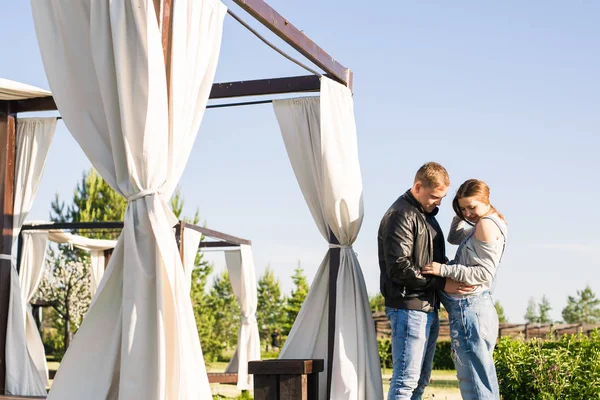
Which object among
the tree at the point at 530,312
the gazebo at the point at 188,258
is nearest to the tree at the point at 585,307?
the tree at the point at 530,312

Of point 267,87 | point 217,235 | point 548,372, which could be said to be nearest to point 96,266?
point 217,235

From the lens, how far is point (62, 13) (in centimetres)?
352

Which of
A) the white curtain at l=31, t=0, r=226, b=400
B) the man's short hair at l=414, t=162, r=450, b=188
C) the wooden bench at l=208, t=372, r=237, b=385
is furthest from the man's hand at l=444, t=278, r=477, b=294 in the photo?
the wooden bench at l=208, t=372, r=237, b=385

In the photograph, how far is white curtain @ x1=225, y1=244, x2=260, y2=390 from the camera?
36.2ft

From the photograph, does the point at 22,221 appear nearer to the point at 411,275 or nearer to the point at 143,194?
the point at 143,194

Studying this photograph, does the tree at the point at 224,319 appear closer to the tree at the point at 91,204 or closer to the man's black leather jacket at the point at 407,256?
the tree at the point at 91,204

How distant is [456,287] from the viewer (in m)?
4.19

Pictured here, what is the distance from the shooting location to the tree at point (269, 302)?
1090 inches

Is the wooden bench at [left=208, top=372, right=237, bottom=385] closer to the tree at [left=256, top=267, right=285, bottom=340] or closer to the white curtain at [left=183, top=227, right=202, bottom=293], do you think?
the white curtain at [left=183, top=227, right=202, bottom=293]

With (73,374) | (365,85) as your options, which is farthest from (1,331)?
(365,85)

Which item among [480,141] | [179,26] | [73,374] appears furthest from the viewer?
[480,141]

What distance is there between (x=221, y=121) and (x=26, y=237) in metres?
15.3

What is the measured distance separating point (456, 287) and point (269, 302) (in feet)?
78.5

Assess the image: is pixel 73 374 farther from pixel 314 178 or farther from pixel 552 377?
pixel 552 377
